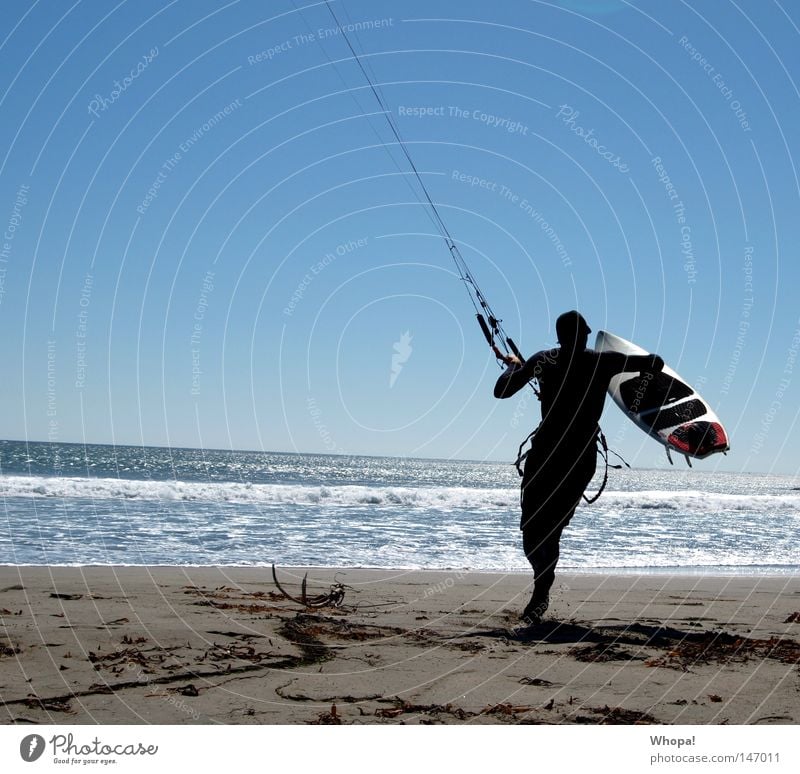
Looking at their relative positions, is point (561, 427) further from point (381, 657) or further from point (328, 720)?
point (328, 720)

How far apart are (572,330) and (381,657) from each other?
3330mm

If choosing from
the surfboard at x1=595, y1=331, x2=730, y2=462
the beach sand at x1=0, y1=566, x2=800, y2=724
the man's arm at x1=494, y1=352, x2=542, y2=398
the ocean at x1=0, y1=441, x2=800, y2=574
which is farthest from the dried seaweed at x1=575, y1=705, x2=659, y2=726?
the ocean at x1=0, y1=441, x2=800, y2=574

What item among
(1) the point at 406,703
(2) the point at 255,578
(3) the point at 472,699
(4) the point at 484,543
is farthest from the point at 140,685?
(4) the point at 484,543

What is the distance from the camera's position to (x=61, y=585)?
9156mm

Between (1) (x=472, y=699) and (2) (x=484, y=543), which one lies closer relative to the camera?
(1) (x=472, y=699)

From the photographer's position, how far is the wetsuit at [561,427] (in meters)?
7.16

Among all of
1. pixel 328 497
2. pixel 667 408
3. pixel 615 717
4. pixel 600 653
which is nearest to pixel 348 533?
pixel 667 408

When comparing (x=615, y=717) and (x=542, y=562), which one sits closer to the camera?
(x=615, y=717)

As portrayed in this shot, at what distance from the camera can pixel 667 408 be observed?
27.3 ft

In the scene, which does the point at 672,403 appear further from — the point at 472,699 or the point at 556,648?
the point at 472,699

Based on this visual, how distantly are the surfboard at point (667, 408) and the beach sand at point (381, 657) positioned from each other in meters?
1.83

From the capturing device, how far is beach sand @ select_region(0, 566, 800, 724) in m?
4.49

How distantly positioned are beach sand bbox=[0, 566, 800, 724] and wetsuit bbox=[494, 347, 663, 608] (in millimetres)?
837

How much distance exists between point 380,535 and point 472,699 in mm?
13371
